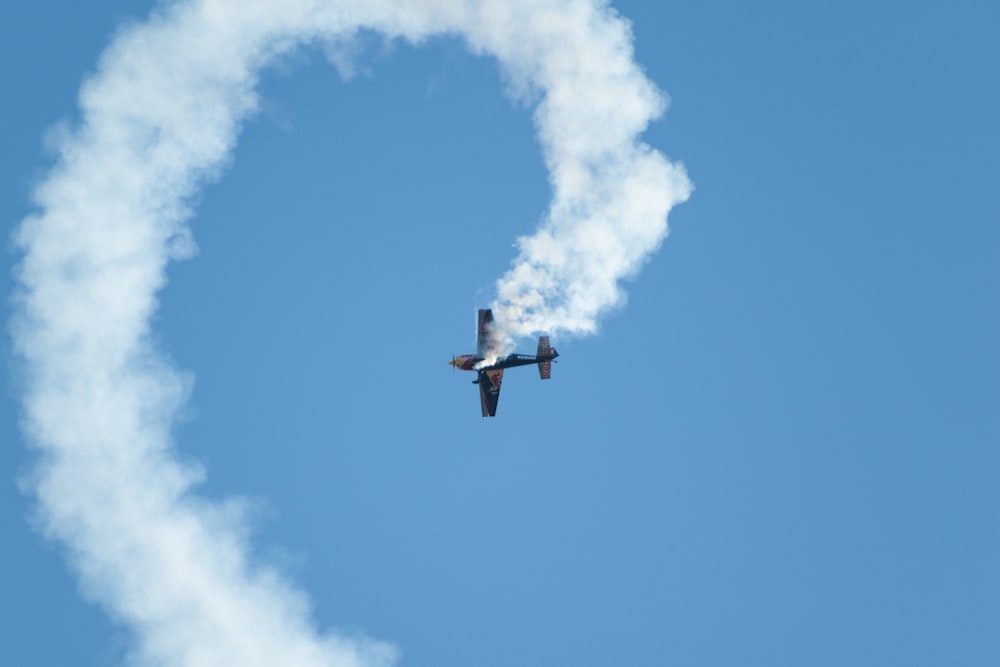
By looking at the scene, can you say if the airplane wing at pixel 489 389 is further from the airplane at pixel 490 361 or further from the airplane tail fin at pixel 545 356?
the airplane tail fin at pixel 545 356

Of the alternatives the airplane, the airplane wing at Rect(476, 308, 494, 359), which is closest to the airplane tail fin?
the airplane

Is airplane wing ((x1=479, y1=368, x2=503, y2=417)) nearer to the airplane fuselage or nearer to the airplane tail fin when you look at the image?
the airplane fuselage

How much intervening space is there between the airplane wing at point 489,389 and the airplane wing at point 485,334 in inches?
129

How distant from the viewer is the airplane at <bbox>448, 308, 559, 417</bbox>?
346 ft

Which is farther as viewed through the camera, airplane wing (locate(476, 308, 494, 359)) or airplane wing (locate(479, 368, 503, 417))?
airplane wing (locate(479, 368, 503, 417))

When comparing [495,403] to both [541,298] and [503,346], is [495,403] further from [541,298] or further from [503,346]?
[541,298]

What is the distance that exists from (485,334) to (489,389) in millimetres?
7482

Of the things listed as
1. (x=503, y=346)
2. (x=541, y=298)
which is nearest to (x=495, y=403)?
(x=503, y=346)

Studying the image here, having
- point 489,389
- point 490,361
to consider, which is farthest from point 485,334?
point 489,389

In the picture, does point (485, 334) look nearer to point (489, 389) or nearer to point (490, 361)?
point (490, 361)

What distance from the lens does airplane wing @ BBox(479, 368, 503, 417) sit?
110m

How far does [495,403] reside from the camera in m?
111

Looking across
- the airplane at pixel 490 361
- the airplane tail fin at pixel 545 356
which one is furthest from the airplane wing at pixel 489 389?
the airplane tail fin at pixel 545 356

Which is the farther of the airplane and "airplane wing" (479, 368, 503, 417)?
"airplane wing" (479, 368, 503, 417)
